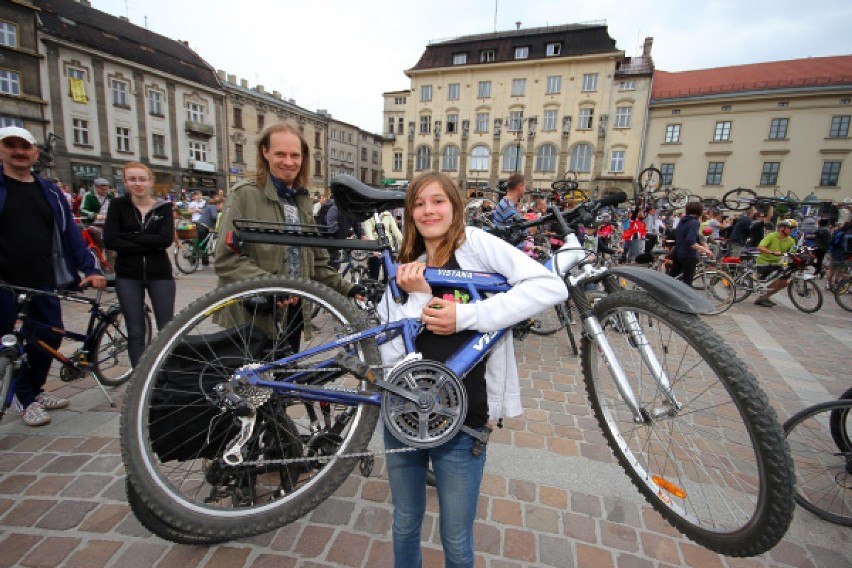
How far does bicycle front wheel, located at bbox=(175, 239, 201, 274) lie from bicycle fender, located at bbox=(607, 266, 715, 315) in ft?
37.6

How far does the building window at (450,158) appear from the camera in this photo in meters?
46.8

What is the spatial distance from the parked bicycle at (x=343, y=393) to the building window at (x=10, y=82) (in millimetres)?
38291

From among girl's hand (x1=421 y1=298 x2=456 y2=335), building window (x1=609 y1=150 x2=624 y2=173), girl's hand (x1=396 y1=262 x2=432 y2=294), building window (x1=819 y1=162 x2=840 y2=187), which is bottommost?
girl's hand (x1=421 y1=298 x2=456 y2=335)

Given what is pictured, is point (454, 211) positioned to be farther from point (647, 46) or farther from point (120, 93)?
point (647, 46)

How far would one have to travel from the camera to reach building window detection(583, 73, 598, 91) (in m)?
40.4

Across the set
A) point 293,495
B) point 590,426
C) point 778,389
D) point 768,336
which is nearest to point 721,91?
point 768,336

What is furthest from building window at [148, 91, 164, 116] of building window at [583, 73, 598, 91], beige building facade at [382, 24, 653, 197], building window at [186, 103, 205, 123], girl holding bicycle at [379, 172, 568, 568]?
girl holding bicycle at [379, 172, 568, 568]

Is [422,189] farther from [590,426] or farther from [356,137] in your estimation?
[356,137]

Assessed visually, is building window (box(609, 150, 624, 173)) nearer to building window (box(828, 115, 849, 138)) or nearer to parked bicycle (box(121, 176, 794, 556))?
building window (box(828, 115, 849, 138))

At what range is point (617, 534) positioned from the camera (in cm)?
229

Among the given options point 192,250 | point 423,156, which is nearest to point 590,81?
point 423,156

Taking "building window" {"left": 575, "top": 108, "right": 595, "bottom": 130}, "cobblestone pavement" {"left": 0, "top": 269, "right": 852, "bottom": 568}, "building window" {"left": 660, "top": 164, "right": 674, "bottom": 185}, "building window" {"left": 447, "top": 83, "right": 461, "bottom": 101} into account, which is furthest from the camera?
"building window" {"left": 447, "top": 83, "right": 461, "bottom": 101}

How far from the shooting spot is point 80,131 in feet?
97.2

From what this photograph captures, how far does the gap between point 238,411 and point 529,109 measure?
47.8 m
